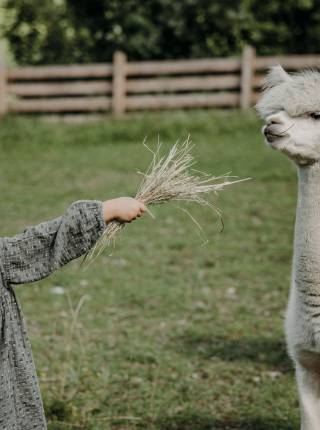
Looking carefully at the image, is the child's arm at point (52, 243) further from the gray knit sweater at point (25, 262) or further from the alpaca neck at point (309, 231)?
the alpaca neck at point (309, 231)

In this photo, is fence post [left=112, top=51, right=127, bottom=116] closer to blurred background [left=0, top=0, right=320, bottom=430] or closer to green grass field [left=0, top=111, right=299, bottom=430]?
blurred background [left=0, top=0, right=320, bottom=430]

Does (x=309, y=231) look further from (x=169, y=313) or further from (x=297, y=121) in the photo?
(x=169, y=313)

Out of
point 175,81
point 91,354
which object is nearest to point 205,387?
point 91,354

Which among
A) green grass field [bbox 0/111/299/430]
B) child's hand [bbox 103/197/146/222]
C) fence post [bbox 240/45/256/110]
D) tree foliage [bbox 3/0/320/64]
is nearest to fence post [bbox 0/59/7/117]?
tree foliage [bbox 3/0/320/64]

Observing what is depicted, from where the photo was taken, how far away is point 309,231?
10.6 ft

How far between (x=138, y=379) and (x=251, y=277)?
7.71 ft

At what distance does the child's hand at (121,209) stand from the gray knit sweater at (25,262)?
0.04 meters

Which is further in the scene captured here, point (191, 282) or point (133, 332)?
point (191, 282)

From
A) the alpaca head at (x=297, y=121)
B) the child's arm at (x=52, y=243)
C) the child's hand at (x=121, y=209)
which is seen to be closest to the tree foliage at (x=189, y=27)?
the alpaca head at (x=297, y=121)

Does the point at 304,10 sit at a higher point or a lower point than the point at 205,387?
higher

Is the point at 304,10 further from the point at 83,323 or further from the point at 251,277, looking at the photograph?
the point at 83,323

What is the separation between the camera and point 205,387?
464cm

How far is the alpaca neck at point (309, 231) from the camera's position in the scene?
3220 millimetres

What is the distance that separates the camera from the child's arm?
275 centimetres
